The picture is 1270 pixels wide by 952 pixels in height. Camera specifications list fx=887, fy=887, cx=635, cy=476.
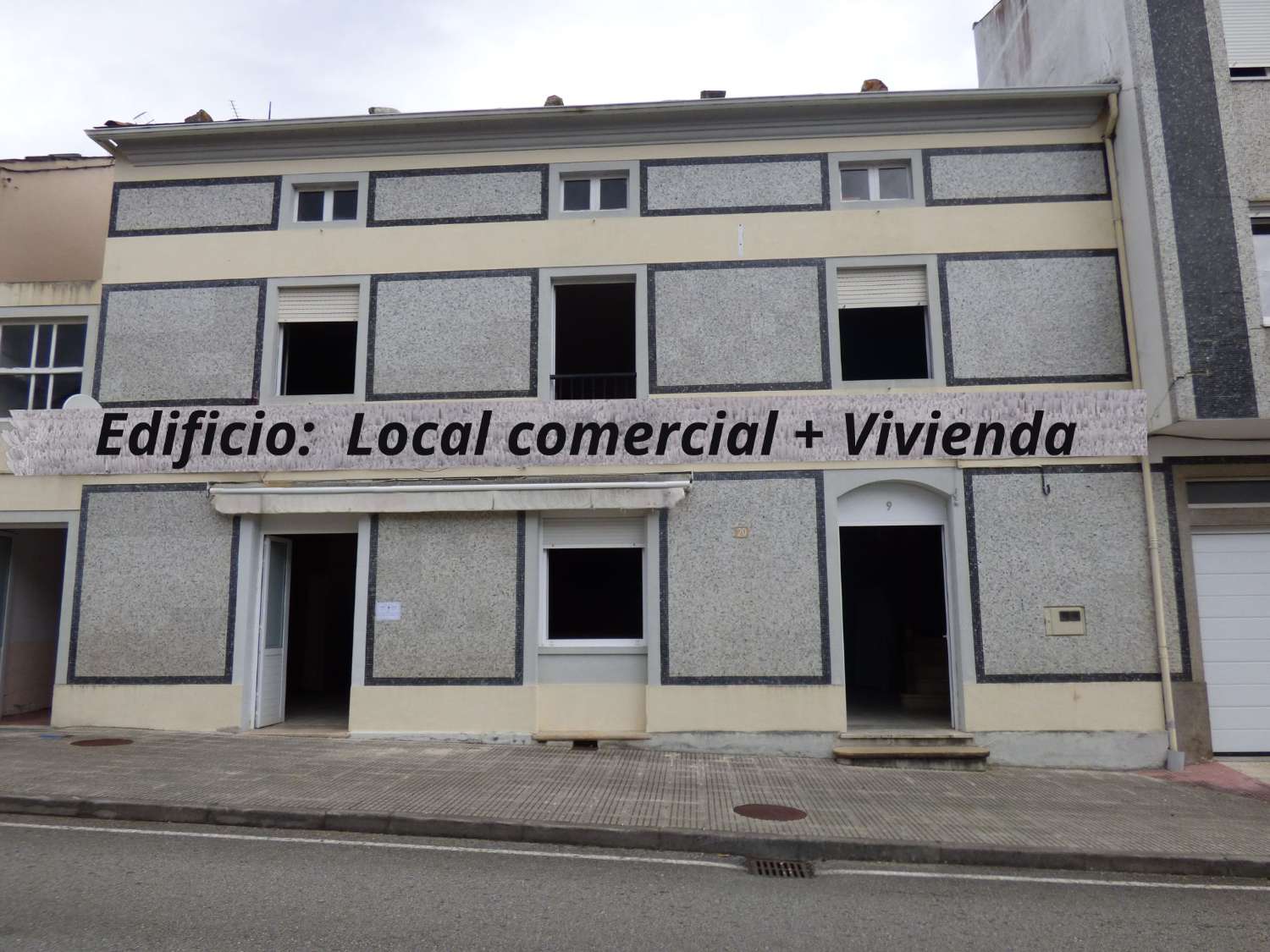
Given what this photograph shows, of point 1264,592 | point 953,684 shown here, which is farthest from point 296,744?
point 1264,592

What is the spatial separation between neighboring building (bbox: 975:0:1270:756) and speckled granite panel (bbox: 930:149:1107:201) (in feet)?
1.19

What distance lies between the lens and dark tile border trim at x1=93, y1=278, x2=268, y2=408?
36.5 feet

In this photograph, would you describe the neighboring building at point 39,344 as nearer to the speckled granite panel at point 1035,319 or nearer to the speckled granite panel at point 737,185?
the speckled granite panel at point 737,185

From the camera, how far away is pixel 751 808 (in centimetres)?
761

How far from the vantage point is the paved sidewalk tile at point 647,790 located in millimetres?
7062

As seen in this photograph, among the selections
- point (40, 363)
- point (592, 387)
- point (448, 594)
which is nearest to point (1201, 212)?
point (592, 387)

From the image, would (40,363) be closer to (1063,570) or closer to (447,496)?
(447,496)

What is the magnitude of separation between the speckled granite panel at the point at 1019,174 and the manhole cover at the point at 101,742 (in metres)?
11.5

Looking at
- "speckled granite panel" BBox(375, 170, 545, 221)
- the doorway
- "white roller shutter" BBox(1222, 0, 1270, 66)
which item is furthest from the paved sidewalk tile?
"white roller shutter" BBox(1222, 0, 1270, 66)

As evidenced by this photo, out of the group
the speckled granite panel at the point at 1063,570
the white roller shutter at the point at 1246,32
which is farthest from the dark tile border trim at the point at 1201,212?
the speckled granite panel at the point at 1063,570

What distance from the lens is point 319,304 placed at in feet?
37.5

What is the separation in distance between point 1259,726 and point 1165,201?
6.06m

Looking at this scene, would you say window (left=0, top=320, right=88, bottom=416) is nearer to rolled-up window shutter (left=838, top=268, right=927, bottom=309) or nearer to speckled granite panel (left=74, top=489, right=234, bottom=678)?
speckled granite panel (left=74, top=489, right=234, bottom=678)

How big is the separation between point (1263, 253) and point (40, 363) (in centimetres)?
1525
